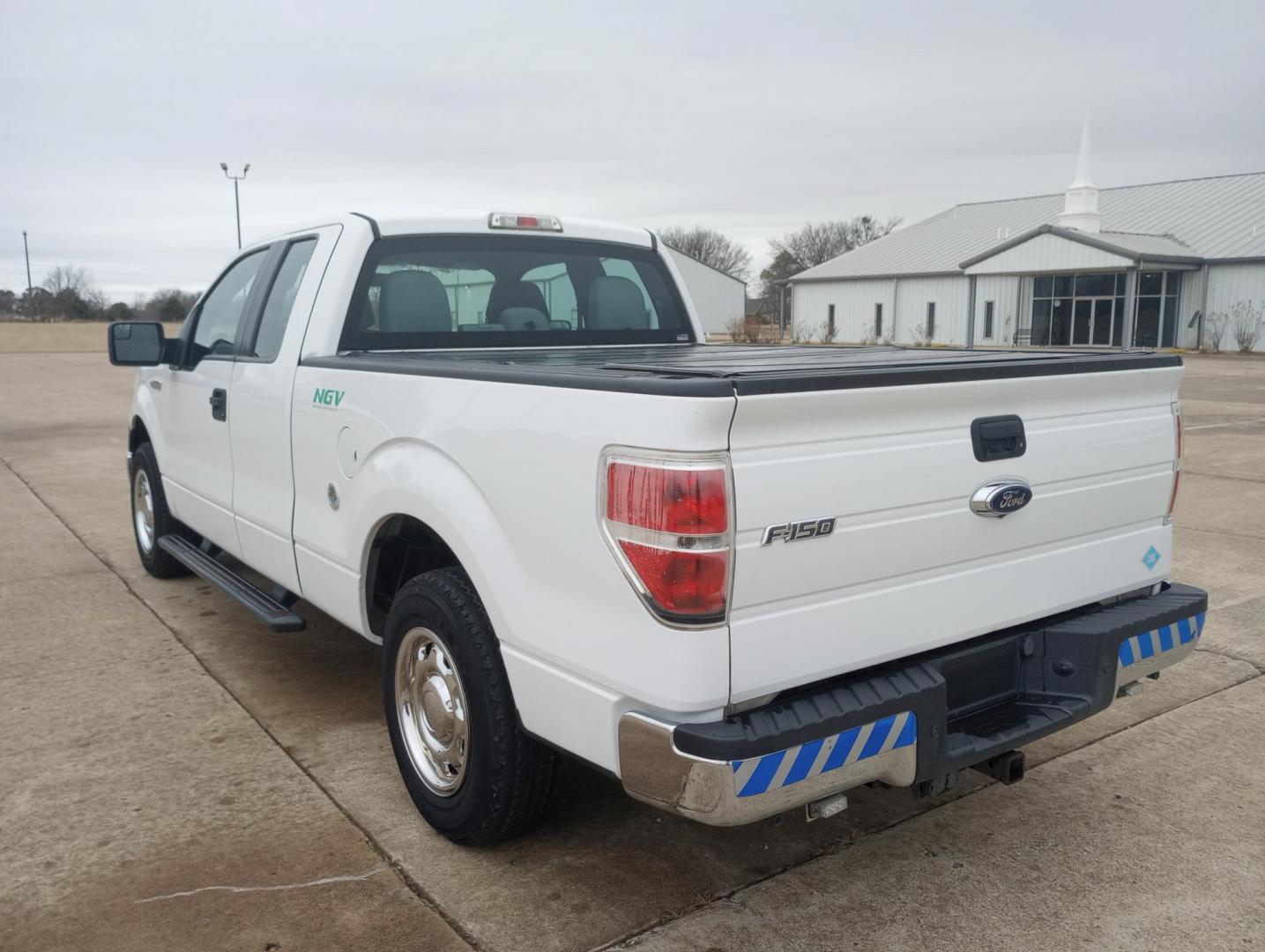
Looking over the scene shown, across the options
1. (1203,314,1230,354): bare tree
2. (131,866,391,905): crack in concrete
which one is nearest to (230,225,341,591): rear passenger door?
(131,866,391,905): crack in concrete

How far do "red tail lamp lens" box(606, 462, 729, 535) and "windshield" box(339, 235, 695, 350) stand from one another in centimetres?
212

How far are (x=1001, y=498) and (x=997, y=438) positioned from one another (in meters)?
0.16

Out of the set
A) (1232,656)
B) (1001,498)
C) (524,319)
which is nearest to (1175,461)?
(1001,498)

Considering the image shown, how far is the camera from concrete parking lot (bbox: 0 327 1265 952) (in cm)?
292

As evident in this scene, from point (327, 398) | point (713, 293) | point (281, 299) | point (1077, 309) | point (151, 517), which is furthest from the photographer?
point (713, 293)

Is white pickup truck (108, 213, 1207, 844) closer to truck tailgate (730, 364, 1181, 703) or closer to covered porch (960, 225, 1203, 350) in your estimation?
truck tailgate (730, 364, 1181, 703)

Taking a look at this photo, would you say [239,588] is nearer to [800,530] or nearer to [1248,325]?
[800,530]

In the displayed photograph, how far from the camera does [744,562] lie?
2447mm

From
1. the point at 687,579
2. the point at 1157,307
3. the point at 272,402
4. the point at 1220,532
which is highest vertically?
the point at 1157,307

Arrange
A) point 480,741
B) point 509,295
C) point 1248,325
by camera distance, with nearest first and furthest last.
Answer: point 480,741 < point 509,295 < point 1248,325

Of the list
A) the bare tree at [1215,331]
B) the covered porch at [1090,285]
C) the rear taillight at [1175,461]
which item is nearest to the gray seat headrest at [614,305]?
the rear taillight at [1175,461]

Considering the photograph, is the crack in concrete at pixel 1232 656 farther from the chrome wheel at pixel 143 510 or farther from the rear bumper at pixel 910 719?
the chrome wheel at pixel 143 510

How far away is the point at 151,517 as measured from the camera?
21.1ft

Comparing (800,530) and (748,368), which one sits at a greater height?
(748,368)
